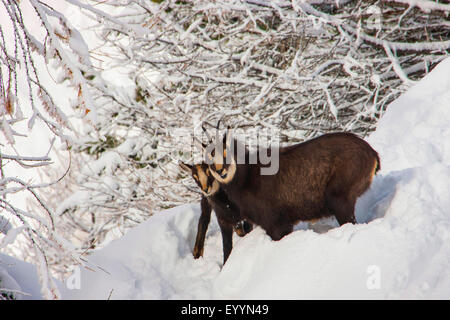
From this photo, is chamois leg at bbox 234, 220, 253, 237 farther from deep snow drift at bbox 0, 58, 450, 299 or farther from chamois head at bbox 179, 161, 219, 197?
chamois head at bbox 179, 161, 219, 197

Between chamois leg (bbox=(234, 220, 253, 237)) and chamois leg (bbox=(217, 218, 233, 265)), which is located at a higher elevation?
chamois leg (bbox=(217, 218, 233, 265))

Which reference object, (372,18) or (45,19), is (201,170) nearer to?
(45,19)

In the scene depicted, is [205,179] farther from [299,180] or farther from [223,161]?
[299,180]

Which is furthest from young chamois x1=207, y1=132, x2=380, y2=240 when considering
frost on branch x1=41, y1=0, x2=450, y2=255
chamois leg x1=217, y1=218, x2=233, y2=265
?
frost on branch x1=41, y1=0, x2=450, y2=255

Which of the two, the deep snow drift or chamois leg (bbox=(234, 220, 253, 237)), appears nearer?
the deep snow drift

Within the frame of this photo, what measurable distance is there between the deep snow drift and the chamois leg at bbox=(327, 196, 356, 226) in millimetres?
208

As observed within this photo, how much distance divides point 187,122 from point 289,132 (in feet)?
8.10

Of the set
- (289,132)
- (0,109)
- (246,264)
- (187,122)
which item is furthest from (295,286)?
(187,122)

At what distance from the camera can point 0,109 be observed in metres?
2.58

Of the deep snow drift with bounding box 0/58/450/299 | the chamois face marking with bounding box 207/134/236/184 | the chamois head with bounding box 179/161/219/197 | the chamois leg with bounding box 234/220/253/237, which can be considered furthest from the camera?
the chamois leg with bounding box 234/220/253/237

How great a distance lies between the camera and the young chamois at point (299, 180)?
434cm

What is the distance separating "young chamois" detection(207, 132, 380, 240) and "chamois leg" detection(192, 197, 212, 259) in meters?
0.45

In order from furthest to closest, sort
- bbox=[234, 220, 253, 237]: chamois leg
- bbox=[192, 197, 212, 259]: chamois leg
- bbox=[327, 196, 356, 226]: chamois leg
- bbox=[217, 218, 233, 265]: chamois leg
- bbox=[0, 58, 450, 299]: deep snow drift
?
bbox=[234, 220, 253, 237]: chamois leg, bbox=[192, 197, 212, 259]: chamois leg, bbox=[217, 218, 233, 265]: chamois leg, bbox=[327, 196, 356, 226]: chamois leg, bbox=[0, 58, 450, 299]: deep snow drift

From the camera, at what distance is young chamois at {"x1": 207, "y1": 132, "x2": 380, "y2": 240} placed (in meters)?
4.34
